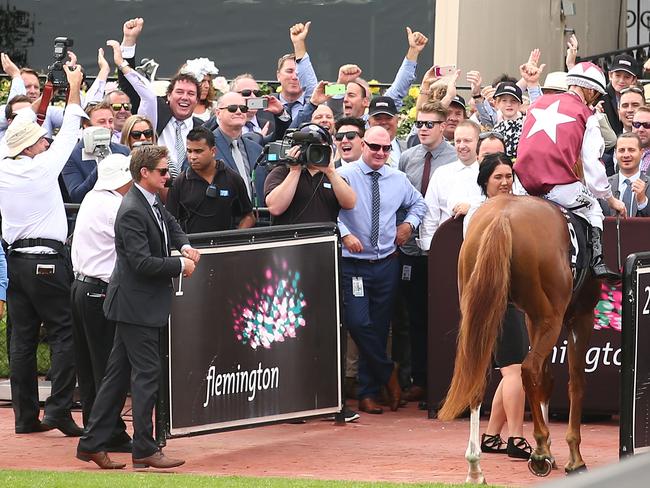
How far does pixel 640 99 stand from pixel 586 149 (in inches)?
147

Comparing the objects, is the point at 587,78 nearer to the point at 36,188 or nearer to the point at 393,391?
the point at 393,391

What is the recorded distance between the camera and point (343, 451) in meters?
9.15

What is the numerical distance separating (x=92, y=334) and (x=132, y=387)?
747mm

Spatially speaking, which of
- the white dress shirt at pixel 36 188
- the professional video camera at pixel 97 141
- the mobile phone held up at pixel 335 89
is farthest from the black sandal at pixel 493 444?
the mobile phone held up at pixel 335 89

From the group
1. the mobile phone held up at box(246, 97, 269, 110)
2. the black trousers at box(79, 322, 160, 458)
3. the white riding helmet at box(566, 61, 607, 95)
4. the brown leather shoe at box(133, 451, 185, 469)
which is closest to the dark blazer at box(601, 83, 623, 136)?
the mobile phone held up at box(246, 97, 269, 110)

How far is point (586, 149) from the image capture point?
29.2 ft

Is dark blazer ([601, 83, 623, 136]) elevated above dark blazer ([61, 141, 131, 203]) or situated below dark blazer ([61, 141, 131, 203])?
above

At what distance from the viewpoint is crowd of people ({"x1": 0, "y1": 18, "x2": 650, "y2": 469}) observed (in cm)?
845

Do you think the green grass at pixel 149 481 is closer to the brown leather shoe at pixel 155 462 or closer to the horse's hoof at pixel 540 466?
the brown leather shoe at pixel 155 462

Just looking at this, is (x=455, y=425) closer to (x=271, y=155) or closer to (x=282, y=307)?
(x=282, y=307)

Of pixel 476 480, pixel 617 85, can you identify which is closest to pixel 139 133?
pixel 476 480

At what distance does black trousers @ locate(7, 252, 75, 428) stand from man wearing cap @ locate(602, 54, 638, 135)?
644cm

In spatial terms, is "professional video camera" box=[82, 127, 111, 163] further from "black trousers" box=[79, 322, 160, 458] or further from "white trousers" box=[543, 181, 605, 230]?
"white trousers" box=[543, 181, 605, 230]

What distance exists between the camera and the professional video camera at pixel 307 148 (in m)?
10.2
